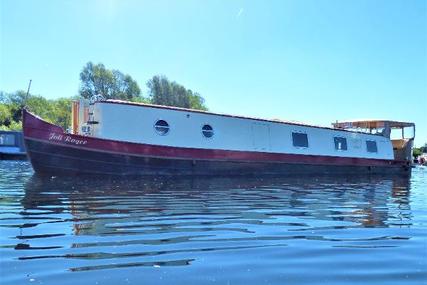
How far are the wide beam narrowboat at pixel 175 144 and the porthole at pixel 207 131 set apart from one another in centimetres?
4

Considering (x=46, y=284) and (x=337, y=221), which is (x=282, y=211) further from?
(x=46, y=284)

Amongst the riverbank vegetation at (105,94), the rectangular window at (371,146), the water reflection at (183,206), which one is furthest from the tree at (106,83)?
the water reflection at (183,206)

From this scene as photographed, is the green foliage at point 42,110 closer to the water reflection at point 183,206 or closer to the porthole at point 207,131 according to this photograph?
the porthole at point 207,131

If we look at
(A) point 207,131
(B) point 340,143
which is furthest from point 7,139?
(B) point 340,143

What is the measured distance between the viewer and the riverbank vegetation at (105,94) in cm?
6381

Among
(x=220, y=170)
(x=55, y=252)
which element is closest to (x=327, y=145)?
(x=220, y=170)

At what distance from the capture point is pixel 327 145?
21734 mm

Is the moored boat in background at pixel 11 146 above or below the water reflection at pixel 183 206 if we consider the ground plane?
above

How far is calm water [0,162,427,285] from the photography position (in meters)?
3.90

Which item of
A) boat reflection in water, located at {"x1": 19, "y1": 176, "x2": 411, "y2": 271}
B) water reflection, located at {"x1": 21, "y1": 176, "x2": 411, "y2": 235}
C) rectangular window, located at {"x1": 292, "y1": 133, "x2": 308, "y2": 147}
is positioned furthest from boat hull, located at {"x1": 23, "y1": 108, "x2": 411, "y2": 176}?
boat reflection in water, located at {"x1": 19, "y1": 176, "x2": 411, "y2": 271}

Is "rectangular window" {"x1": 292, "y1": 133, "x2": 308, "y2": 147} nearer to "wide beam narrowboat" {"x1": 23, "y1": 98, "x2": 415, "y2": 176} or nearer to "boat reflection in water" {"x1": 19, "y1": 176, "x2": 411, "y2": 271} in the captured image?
"wide beam narrowboat" {"x1": 23, "y1": 98, "x2": 415, "y2": 176}

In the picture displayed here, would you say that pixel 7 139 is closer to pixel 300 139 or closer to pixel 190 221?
pixel 300 139

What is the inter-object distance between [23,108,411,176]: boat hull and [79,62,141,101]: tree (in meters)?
48.3

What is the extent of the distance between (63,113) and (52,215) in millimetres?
61928
